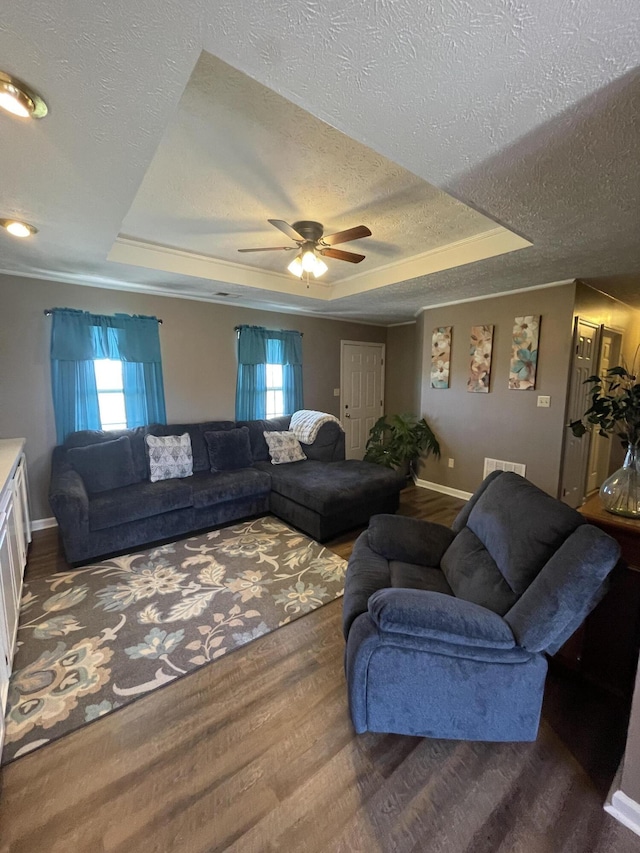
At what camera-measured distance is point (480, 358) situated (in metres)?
4.19

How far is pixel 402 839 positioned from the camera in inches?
46.9

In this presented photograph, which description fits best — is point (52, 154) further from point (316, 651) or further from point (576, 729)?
point (576, 729)

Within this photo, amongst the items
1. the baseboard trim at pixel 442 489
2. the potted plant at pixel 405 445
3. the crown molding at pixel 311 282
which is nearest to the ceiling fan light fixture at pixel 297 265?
the crown molding at pixel 311 282

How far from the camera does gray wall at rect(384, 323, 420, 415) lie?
6.07 m

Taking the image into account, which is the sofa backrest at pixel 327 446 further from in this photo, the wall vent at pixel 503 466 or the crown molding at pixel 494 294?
the crown molding at pixel 494 294

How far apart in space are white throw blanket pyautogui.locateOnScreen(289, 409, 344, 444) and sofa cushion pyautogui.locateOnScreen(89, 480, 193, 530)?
1.53 metres

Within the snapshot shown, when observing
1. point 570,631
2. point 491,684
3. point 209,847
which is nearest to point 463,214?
point 570,631

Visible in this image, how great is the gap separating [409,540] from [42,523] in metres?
3.56

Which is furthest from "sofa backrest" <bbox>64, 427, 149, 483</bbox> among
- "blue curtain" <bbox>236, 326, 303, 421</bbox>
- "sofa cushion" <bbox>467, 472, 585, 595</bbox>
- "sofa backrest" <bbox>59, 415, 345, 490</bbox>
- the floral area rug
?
"sofa cushion" <bbox>467, 472, 585, 595</bbox>

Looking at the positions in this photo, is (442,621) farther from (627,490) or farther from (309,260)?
(309,260)

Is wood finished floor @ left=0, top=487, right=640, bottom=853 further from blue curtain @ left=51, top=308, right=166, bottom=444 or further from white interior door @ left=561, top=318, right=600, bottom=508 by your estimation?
blue curtain @ left=51, top=308, right=166, bottom=444

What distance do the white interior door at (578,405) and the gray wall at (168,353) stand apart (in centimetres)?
314

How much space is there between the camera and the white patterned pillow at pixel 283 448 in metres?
4.29

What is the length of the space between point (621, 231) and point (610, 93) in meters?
1.46
